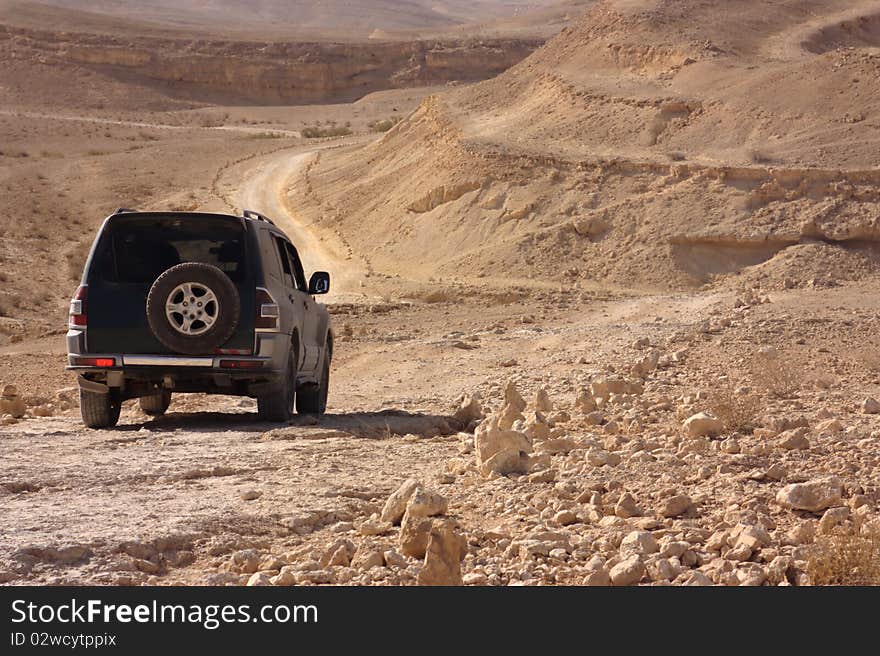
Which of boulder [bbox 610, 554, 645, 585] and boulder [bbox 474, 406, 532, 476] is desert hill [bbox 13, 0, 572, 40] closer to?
boulder [bbox 474, 406, 532, 476]

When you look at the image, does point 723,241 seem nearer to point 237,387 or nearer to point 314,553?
point 237,387

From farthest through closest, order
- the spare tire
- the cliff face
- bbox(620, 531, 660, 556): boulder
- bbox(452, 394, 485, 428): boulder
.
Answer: the cliff face, bbox(452, 394, 485, 428): boulder, the spare tire, bbox(620, 531, 660, 556): boulder

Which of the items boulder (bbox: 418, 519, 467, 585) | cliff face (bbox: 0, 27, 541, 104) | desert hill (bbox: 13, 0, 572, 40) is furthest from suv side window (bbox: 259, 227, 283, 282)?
desert hill (bbox: 13, 0, 572, 40)

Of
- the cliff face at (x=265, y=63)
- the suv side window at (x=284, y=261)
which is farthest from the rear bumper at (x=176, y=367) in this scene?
the cliff face at (x=265, y=63)

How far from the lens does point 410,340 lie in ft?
62.1

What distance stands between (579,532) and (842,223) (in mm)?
21658

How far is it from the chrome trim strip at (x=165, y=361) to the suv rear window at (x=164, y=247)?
0.62m

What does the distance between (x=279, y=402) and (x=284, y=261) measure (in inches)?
62.0

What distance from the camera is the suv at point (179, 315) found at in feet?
30.4

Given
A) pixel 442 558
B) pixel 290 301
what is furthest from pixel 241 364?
pixel 442 558

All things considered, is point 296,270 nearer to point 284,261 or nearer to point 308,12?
point 284,261

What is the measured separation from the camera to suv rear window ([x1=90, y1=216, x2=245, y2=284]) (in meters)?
9.66

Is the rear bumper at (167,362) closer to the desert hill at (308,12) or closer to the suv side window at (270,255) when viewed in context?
the suv side window at (270,255)

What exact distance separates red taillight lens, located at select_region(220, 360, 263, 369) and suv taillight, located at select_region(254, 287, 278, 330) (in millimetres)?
273
